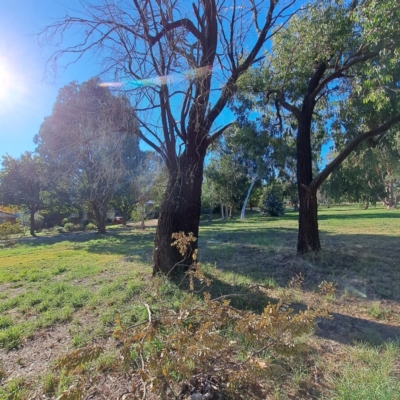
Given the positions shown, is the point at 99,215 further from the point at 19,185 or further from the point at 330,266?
the point at 330,266

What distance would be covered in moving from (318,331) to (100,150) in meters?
4.74

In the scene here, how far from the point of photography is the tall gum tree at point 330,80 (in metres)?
4.06

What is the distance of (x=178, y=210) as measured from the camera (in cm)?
456

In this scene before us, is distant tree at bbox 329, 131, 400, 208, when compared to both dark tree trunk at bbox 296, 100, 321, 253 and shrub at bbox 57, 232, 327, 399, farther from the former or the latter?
shrub at bbox 57, 232, 327, 399

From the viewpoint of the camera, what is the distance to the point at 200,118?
4.55m

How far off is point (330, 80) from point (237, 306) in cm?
612

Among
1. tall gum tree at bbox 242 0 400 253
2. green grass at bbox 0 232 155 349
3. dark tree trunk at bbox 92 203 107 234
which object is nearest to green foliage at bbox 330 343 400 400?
green grass at bbox 0 232 155 349

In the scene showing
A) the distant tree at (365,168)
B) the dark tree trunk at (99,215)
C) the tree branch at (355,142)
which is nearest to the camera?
the tree branch at (355,142)

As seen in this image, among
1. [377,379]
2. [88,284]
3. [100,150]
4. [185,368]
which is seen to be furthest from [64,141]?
[377,379]

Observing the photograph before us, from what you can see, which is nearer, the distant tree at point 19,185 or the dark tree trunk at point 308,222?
the dark tree trunk at point 308,222

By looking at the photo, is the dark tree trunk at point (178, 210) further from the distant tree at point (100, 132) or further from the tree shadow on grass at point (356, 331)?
the tree shadow on grass at point (356, 331)

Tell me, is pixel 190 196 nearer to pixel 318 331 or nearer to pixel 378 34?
pixel 318 331

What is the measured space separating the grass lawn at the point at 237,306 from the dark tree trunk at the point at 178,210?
1.74 ft

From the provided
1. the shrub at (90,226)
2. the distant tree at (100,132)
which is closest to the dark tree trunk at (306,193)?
the distant tree at (100,132)
